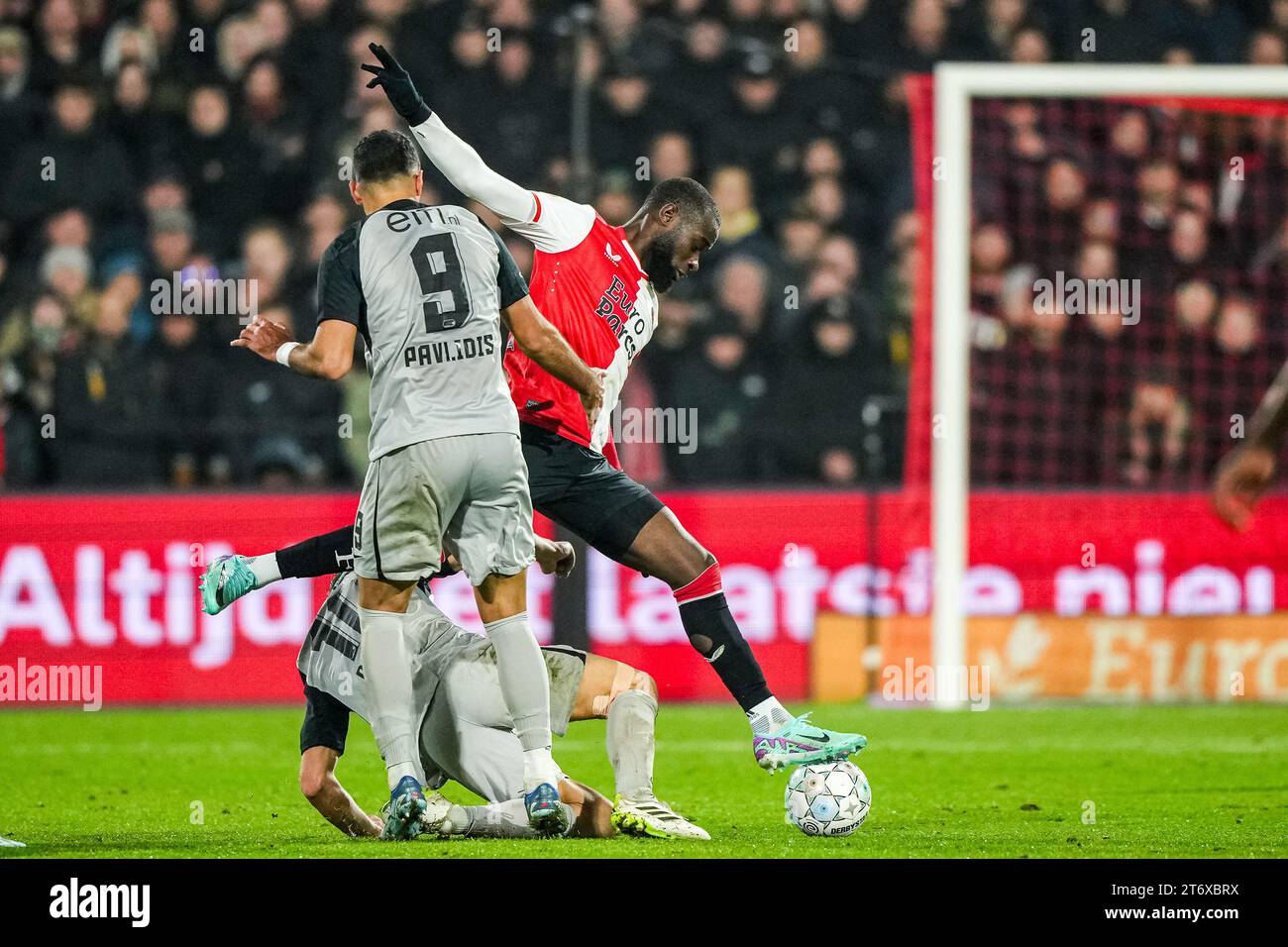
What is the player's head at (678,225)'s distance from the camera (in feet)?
21.2

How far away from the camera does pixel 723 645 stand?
621 cm

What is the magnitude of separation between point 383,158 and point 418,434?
81cm

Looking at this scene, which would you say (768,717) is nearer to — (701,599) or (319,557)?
(701,599)

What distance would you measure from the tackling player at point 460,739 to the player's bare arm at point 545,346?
84 cm

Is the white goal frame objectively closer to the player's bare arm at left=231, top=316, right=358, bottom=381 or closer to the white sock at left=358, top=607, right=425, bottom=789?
the white sock at left=358, top=607, right=425, bottom=789

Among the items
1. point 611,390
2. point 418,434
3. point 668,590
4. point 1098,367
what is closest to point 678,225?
point 611,390

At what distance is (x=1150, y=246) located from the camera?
38.0ft

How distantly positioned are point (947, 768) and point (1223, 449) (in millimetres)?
4307

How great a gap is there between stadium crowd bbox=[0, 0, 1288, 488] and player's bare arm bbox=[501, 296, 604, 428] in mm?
4763

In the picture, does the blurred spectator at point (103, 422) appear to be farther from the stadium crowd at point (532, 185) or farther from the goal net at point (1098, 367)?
the goal net at point (1098, 367)

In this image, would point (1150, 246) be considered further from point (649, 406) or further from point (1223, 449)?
point (649, 406)

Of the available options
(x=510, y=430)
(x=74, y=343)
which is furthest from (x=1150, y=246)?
(x=510, y=430)

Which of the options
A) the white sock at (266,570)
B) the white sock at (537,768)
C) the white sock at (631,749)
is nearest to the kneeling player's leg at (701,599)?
the white sock at (631,749)

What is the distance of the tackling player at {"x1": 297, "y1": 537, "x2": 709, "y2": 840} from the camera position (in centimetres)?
582
